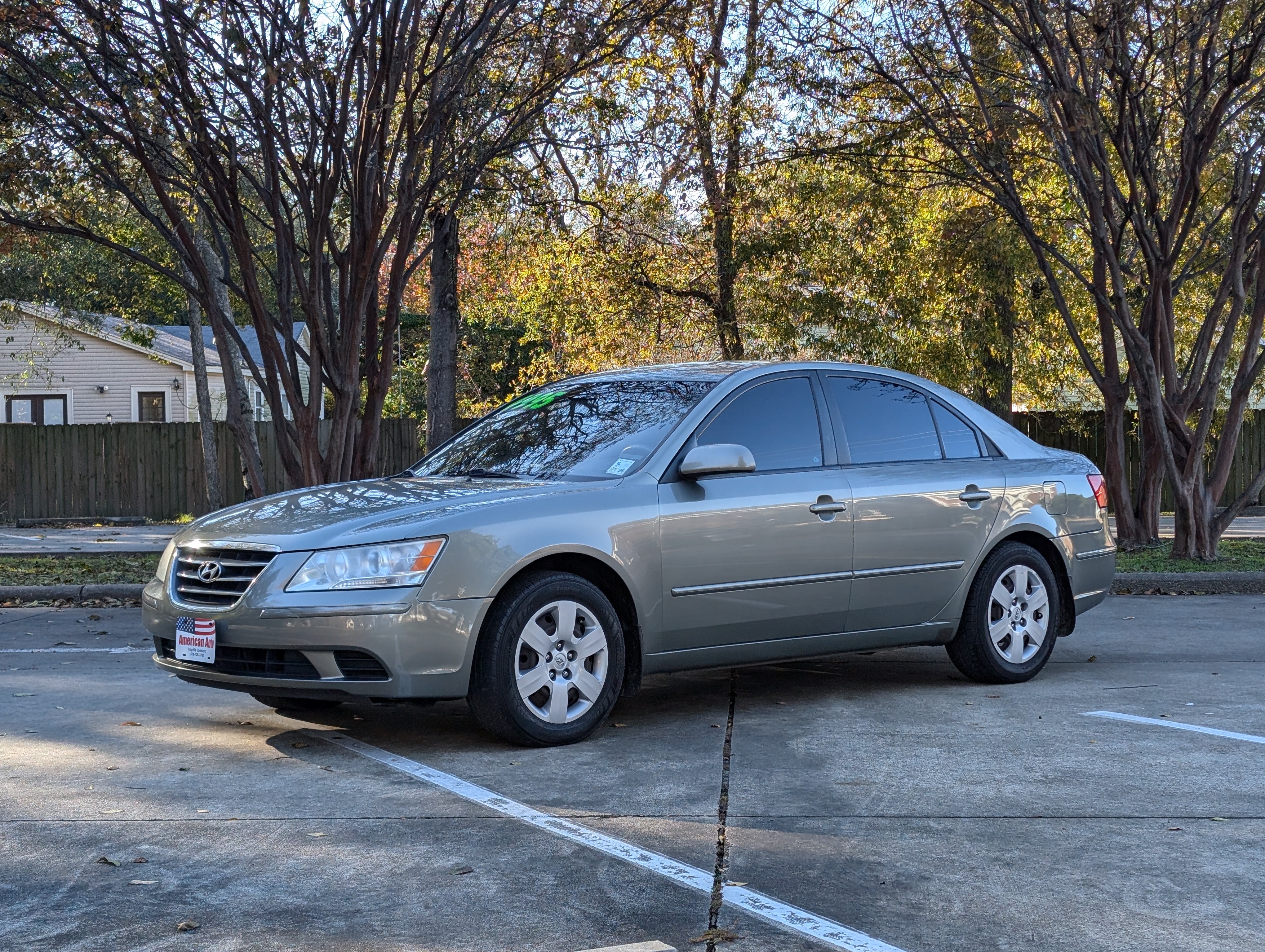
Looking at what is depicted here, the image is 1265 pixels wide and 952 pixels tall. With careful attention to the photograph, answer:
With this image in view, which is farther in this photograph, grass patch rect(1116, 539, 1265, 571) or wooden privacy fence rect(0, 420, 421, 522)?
wooden privacy fence rect(0, 420, 421, 522)

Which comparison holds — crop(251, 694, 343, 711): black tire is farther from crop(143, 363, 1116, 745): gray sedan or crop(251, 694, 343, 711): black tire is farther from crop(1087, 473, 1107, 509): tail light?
crop(1087, 473, 1107, 509): tail light

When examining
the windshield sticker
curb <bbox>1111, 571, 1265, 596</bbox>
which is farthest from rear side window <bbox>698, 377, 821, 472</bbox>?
curb <bbox>1111, 571, 1265, 596</bbox>

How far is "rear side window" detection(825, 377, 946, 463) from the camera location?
731 cm

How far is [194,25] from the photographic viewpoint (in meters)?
11.8

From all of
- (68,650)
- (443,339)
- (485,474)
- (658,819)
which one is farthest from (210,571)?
(443,339)

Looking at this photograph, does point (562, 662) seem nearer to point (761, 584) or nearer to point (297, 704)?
point (761, 584)

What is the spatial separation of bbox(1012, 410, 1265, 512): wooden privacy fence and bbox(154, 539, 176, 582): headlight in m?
22.4

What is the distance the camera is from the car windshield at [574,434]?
21.7 feet

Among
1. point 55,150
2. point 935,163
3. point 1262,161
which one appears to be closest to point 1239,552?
point 1262,161

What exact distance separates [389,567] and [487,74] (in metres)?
9.54

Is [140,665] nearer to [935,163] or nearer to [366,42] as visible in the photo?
[366,42]

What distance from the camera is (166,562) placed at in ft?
21.1

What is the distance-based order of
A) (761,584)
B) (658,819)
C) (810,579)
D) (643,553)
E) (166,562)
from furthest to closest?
(810,579), (761,584), (166,562), (643,553), (658,819)

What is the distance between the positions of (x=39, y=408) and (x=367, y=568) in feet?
108
